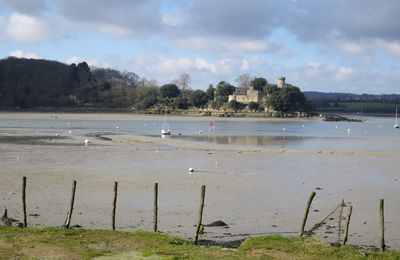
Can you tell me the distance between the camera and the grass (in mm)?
11602

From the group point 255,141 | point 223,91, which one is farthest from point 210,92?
point 255,141

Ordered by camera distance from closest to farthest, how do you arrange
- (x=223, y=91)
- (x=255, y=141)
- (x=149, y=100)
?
1. (x=255, y=141)
2. (x=223, y=91)
3. (x=149, y=100)

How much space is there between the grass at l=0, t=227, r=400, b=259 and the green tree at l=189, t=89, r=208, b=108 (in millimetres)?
161622

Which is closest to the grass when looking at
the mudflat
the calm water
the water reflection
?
the mudflat

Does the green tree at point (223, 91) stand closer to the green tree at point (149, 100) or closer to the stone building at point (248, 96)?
the stone building at point (248, 96)

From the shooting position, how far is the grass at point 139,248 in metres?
11.6

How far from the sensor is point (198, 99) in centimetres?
17500

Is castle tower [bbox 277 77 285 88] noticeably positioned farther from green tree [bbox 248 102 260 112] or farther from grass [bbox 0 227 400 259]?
grass [bbox 0 227 400 259]

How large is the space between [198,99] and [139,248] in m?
163

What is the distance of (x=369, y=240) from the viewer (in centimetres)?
1520

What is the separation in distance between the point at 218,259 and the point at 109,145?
38801mm

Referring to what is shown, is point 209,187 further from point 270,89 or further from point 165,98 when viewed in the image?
point 165,98

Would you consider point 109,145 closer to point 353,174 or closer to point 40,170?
point 40,170

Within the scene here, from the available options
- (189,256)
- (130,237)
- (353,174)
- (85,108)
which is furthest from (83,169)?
(85,108)
